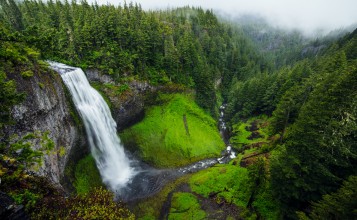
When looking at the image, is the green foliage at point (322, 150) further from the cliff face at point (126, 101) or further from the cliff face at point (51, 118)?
the cliff face at point (126, 101)

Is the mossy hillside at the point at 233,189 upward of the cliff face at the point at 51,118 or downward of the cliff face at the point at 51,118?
downward

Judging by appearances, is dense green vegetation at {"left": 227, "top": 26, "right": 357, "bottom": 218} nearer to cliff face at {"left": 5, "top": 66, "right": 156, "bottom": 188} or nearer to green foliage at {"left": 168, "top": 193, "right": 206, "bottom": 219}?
green foliage at {"left": 168, "top": 193, "right": 206, "bottom": 219}

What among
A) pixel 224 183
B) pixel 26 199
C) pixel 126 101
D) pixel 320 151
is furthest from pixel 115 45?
pixel 26 199

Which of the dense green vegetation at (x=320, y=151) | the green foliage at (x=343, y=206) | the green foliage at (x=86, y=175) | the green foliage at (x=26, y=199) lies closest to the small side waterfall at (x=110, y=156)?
the green foliage at (x=86, y=175)

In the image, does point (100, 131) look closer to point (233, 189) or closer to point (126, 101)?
point (126, 101)

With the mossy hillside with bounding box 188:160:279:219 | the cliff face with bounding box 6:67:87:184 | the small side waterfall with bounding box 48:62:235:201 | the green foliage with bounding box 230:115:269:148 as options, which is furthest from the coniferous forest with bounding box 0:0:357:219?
the small side waterfall with bounding box 48:62:235:201
